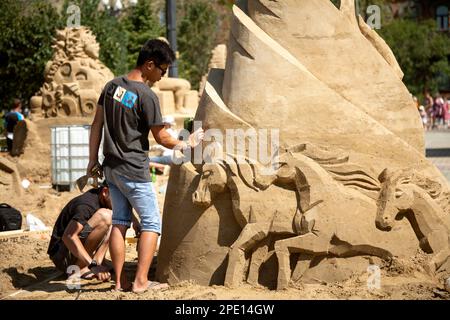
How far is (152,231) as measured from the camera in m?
4.84

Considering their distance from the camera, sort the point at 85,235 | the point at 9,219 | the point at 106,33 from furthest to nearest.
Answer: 1. the point at 106,33
2. the point at 9,219
3. the point at 85,235

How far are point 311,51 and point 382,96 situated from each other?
1.80ft

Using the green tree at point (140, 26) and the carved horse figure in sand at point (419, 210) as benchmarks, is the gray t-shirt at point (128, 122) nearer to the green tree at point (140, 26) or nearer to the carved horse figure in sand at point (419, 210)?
the carved horse figure in sand at point (419, 210)

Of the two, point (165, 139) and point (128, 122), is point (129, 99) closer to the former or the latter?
point (128, 122)

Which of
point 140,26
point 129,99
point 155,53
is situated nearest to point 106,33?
point 140,26

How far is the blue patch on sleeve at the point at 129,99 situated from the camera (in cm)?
475

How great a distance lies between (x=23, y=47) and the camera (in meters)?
26.7

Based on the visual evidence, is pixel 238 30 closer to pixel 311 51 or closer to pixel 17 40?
pixel 311 51

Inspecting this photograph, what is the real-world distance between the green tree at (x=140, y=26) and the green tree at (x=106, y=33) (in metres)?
4.12

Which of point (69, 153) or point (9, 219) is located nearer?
point (9, 219)

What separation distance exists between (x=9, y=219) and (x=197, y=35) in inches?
1208

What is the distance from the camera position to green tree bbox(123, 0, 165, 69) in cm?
3453

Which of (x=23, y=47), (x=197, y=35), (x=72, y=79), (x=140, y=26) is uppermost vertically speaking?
(x=140, y=26)
